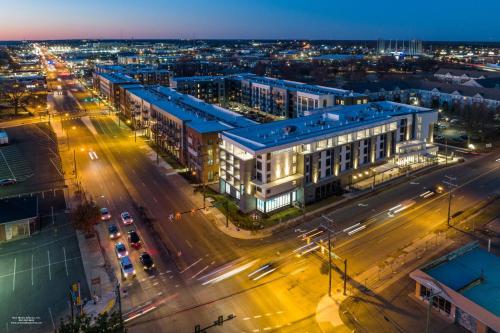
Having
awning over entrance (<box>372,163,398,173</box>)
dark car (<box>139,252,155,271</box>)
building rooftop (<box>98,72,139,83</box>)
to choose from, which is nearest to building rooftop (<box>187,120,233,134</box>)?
awning over entrance (<box>372,163,398,173</box>)

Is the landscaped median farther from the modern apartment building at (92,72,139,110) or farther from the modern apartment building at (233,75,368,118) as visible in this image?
the modern apartment building at (92,72,139,110)

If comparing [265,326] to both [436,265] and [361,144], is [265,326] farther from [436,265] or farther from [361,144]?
[361,144]

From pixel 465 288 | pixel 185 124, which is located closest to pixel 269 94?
pixel 185 124

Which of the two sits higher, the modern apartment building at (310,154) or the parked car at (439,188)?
the modern apartment building at (310,154)

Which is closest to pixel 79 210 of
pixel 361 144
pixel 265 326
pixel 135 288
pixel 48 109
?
pixel 135 288

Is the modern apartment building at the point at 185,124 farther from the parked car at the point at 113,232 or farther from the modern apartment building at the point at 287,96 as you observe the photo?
the modern apartment building at the point at 287,96

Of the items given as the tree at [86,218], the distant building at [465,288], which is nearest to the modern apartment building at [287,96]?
the tree at [86,218]

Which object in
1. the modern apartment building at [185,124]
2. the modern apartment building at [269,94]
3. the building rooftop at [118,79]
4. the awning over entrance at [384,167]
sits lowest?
the awning over entrance at [384,167]
